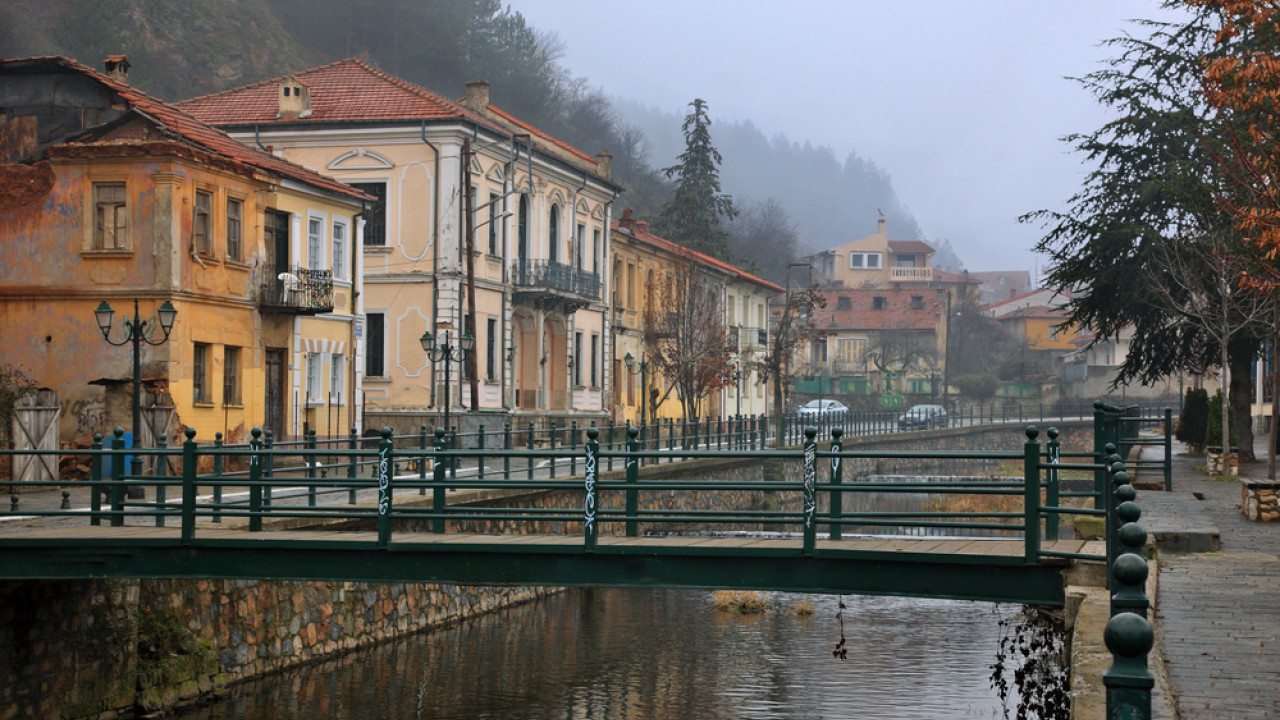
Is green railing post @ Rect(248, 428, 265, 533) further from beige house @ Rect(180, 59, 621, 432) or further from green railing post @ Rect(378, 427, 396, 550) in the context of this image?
beige house @ Rect(180, 59, 621, 432)

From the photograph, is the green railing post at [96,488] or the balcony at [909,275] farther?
the balcony at [909,275]

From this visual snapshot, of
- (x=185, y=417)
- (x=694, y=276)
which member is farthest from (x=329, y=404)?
(x=694, y=276)

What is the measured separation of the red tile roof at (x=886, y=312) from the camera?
95438mm

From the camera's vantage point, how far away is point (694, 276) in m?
55.0

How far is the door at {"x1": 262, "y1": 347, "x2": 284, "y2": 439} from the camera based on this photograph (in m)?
31.1

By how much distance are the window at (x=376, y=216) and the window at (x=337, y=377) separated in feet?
22.3

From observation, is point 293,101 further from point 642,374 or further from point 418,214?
point 642,374

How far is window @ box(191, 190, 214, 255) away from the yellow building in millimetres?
20

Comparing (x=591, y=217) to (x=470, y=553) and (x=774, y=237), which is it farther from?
(x=774, y=237)

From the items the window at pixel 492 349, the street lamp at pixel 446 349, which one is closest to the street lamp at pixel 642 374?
the window at pixel 492 349

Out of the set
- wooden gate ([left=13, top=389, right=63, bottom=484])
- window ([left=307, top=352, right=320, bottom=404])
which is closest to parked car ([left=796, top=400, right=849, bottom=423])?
window ([left=307, top=352, right=320, bottom=404])

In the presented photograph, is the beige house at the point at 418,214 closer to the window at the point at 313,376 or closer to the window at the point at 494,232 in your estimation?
the window at the point at 494,232

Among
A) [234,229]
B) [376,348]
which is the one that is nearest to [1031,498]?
[234,229]

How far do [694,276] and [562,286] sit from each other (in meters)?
10.6
